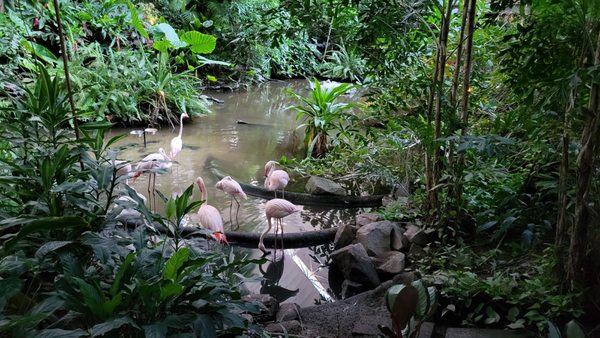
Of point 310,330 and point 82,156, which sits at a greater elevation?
point 82,156

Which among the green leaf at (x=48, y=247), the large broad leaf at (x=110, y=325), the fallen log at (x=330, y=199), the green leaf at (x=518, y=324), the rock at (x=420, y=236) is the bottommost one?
the fallen log at (x=330, y=199)

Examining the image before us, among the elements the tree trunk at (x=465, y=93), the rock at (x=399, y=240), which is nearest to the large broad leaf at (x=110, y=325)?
the tree trunk at (x=465, y=93)

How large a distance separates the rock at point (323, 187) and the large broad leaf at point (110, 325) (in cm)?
278

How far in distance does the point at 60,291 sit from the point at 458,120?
1.82m

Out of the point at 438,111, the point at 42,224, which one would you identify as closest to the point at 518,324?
the point at 438,111

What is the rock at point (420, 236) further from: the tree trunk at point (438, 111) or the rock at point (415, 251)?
the tree trunk at point (438, 111)

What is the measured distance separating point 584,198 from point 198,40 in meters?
6.13

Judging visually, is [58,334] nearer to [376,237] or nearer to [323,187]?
[376,237]

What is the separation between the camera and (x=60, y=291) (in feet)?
4.36

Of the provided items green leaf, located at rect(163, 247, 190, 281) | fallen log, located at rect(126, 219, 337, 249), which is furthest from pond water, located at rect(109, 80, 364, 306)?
green leaf, located at rect(163, 247, 190, 281)

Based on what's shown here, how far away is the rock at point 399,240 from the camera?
2771 millimetres

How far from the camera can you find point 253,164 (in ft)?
16.0

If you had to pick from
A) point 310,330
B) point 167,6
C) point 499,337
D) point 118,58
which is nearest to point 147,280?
point 310,330

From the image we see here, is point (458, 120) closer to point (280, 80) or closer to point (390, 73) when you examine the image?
point (390, 73)
